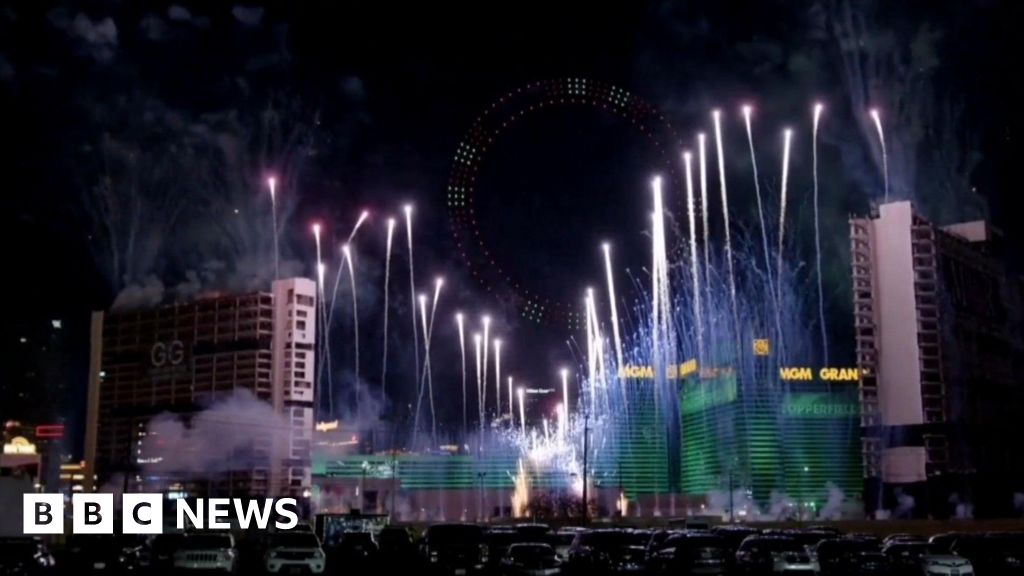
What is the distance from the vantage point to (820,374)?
139 metres

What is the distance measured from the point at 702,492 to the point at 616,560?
113 m

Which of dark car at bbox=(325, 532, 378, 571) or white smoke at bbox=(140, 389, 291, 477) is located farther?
white smoke at bbox=(140, 389, 291, 477)

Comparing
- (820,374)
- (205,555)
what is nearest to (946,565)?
(205,555)

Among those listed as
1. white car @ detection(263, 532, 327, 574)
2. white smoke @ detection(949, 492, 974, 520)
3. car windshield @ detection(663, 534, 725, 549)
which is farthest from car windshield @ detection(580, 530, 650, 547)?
white smoke @ detection(949, 492, 974, 520)

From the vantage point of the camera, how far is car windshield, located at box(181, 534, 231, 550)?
3309cm

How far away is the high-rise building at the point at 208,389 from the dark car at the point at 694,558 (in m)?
80.9

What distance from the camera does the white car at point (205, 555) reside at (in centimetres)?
3275

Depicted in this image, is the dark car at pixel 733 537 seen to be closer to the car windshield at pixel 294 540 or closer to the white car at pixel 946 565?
the white car at pixel 946 565

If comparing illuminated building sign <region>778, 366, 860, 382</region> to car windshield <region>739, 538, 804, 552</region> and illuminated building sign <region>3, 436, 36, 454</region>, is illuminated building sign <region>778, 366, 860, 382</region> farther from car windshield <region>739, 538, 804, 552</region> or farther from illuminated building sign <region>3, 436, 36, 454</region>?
car windshield <region>739, 538, 804, 552</region>

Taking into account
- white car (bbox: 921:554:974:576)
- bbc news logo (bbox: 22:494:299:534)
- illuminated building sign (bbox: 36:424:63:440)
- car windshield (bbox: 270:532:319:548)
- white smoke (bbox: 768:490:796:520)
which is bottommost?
white smoke (bbox: 768:490:796:520)

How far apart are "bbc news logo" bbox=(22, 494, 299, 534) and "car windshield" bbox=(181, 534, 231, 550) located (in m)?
2.15

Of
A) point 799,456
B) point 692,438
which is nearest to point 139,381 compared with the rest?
point 692,438

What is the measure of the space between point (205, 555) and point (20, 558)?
15.5ft

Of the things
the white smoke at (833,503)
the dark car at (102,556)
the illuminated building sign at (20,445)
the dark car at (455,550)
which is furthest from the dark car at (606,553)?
the illuminated building sign at (20,445)
